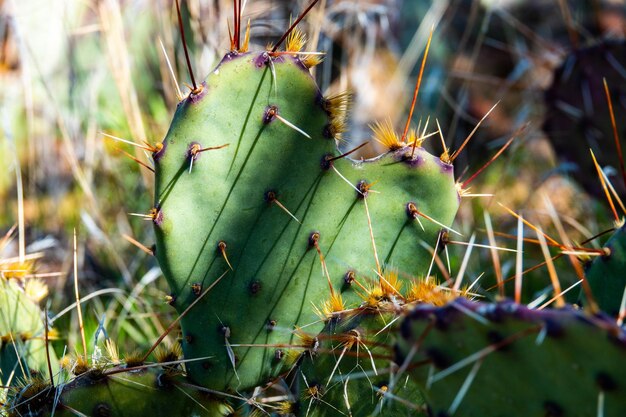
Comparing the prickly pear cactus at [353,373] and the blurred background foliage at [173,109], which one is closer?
the prickly pear cactus at [353,373]

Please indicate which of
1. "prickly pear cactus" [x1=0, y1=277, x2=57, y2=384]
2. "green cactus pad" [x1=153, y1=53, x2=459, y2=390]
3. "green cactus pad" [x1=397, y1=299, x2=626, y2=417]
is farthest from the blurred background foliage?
"green cactus pad" [x1=397, y1=299, x2=626, y2=417]

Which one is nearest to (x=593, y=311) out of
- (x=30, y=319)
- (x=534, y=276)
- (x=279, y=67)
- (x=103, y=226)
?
(x=279, y=67)

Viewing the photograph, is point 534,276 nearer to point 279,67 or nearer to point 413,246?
point 413,246

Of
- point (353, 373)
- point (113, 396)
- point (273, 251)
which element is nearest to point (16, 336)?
point (113, 396)

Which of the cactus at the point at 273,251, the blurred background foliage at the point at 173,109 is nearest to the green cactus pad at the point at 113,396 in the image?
the cactus at the point at 273,251

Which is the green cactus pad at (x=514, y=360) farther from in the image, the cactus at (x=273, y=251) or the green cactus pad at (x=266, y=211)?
the green cactus pad at (x=266, y=211)

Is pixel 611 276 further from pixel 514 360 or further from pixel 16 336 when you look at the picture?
pixel 16 336
